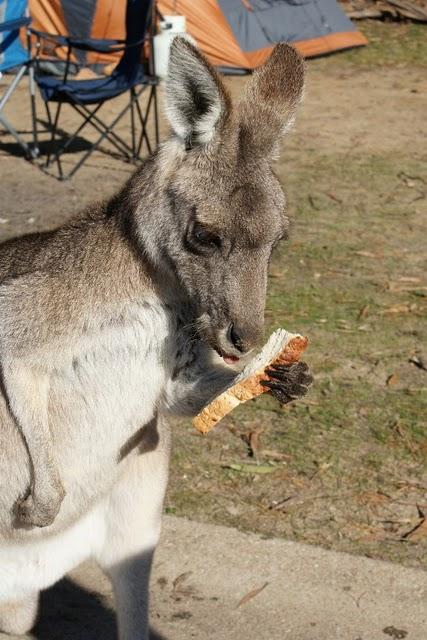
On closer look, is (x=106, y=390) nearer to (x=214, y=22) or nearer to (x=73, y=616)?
(x=73, y=616)

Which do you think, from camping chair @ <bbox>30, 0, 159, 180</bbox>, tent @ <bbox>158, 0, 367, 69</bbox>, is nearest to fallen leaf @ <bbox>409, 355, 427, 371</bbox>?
camping chair @ <bbox>30, 0, 159, 180</bbox>

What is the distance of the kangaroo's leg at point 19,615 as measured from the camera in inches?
132

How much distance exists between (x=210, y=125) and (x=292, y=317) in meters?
2.84

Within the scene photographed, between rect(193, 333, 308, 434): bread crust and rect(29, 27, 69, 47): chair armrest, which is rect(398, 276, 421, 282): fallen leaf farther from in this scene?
rect(29, 27, 69, 47): chair armrest

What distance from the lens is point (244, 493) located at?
13.4ft

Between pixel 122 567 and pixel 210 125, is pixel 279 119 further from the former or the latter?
pixel 122 567

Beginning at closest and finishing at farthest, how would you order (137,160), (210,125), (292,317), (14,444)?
(210,125)
(14,444)
(292,317)
(137,160)

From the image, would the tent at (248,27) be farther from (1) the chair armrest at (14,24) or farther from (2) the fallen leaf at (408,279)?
(2) the fallen leaf at (408,279)

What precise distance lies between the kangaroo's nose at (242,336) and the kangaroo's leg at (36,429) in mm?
540

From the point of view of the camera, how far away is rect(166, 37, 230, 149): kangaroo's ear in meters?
2.69

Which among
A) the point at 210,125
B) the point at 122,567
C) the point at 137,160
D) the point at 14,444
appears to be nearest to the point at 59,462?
the point at 14,444

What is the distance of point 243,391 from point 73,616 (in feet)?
3.66

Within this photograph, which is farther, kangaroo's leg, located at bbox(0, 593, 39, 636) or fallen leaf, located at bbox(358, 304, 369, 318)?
fallen leaf, located at bbox(358, 304, 369, 318)

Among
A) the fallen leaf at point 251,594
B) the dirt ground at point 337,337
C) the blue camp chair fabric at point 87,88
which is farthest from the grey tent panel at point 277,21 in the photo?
the fallen leaf at point 251,594
